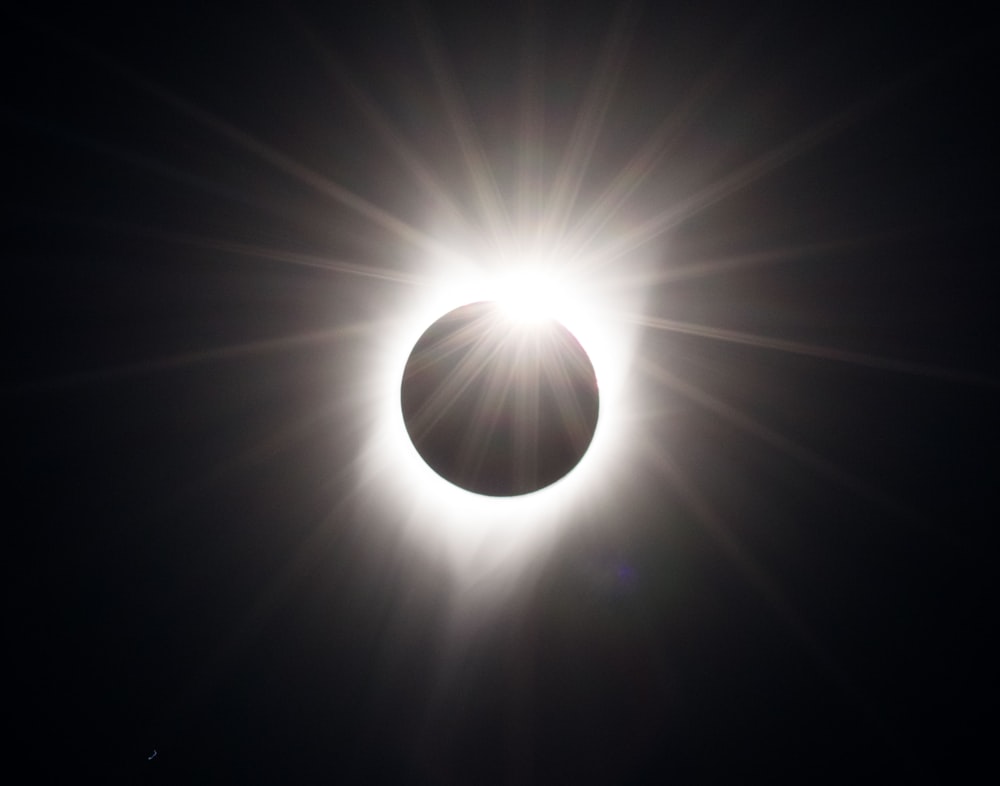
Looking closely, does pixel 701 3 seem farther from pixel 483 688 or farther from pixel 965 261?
pixel 483 688

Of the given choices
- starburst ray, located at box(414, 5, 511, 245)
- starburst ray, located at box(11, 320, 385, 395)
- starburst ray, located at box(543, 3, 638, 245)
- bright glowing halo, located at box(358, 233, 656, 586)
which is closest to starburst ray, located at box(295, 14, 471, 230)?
starburst ray, located at box(414, 5, 511, 245)

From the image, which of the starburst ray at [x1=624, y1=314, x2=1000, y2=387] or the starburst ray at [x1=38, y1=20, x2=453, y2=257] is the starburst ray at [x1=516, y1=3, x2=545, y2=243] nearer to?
the starburst ray at [x1=38, y1=20, x2=453, y2=257]

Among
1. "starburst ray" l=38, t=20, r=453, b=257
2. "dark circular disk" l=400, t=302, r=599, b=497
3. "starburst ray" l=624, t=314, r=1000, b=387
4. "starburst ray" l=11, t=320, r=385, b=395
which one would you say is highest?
"starburst ray" l=38, t=20, r=453, b=257

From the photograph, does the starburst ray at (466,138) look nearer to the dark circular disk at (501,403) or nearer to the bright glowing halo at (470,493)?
the bright glowing halo at (470,493)

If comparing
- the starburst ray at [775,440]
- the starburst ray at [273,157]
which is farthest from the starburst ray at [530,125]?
the starburst ray at [775,440]

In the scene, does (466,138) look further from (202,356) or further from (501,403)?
(202,356)

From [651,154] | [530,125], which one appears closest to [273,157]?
[530,125]

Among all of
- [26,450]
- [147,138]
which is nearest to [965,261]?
[147,138]
